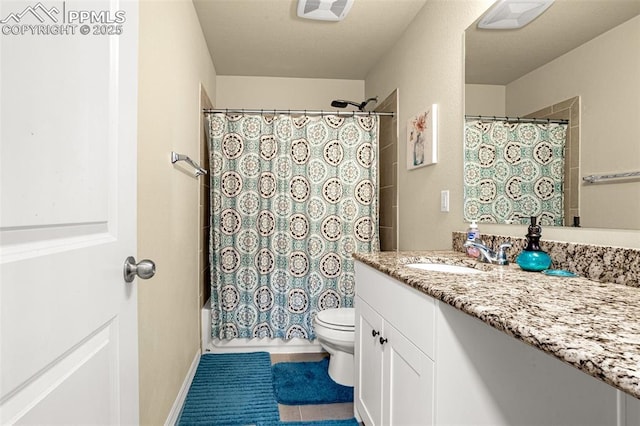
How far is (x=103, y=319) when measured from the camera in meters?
0.66

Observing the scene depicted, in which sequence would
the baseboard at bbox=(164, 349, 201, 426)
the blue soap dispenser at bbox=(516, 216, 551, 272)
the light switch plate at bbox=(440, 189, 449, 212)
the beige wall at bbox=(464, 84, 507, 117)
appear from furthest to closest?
the light switch plate at bbox=(440, 189, 449, 212) → the baseboard at bbox=(164, 349, 201, 426) → the beige wall at bbox=(464, 84, 507, 117) → the blue soap dispenser at bbox=(516, 216, 551, 272)

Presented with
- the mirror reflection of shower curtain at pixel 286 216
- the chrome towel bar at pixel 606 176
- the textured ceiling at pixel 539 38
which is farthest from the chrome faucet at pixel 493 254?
the mirror reflection of shower curtain at pixel 286 216

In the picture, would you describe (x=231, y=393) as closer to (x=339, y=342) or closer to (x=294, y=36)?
(x=339, y=342)

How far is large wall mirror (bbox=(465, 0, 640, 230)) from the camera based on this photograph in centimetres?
98

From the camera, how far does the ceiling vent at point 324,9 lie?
6.18 feet

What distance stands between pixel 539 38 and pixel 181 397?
231 cm

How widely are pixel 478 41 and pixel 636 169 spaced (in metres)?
0.94

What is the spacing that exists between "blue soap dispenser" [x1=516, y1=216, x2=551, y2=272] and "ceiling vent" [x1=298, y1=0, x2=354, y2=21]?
4.91 feet

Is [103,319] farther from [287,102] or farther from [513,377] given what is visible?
[287,102]

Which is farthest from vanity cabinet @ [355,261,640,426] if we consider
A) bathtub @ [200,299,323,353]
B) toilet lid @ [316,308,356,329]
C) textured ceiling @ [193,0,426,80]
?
textured ceiling @ [193,0,426,80]

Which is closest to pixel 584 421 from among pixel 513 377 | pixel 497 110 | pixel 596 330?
pixel 513 377

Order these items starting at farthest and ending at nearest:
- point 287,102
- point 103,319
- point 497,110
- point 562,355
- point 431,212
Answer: point 287,102
point 431,212
point 497,110
point 103,319
point 562,355

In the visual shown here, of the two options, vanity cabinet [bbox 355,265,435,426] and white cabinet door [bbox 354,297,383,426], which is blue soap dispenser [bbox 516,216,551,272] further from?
white cabinet door [bbox 354,297,383,426]

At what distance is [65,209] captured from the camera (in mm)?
546
